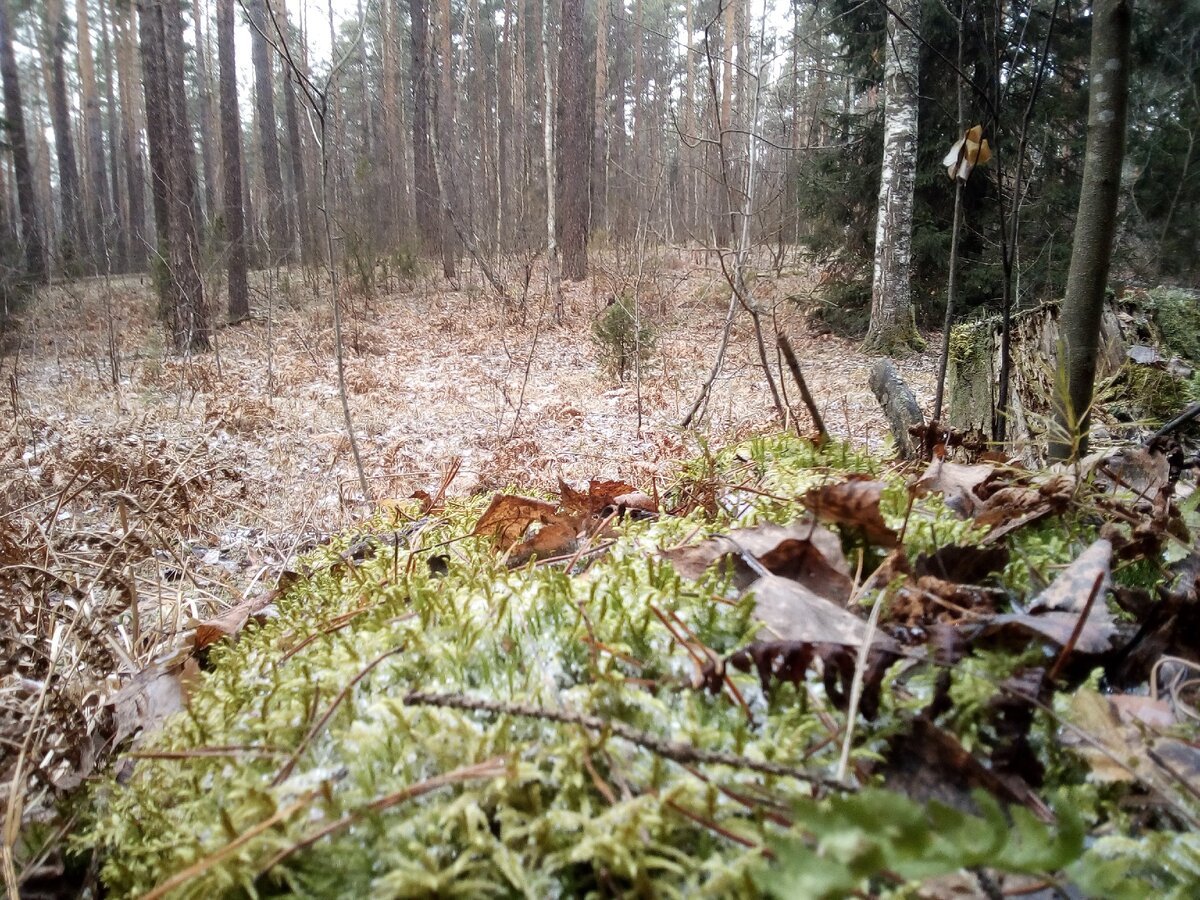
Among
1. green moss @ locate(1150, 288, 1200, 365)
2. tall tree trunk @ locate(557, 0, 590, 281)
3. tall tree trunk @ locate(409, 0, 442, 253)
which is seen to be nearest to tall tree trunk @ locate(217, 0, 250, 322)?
tall tree trunk @ locate(409, 0, 442, 253)

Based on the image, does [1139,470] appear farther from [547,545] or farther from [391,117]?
[391,117]

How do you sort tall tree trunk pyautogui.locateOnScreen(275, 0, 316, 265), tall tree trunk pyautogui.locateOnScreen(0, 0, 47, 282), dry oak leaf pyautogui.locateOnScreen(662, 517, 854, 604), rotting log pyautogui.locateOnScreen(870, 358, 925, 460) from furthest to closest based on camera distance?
tall tree trunk pyautogui.locateOnScreen(275, 0, 316, 265) → tall tree trunk pyautogui.locateOnScreen(0, 0, 47, 282) → rotting log pyautogui.locateOnScreen(870, 358, 925, 460) → dry oak leaf pyautogui.locateOnScreen(662, 517, 854, 604)

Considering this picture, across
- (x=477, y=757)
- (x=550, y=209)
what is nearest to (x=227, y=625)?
(x=477, y=757)

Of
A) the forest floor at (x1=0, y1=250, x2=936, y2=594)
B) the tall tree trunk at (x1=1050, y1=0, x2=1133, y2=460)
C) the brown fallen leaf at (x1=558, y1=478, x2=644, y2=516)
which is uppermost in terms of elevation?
the tall tree trunk at (x1=1050, y1=0, x2=1133, y2=460)

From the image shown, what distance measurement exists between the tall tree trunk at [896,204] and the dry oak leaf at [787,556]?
8095 millimetres

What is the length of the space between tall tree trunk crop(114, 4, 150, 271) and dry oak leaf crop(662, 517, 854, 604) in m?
24.3

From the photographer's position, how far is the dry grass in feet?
5.17

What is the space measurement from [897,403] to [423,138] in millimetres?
17340

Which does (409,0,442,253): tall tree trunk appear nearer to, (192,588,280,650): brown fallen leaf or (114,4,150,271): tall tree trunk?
(114,4,150,271): tall tree trunk

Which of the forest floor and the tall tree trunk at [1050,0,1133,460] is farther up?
the tall tree trunk at [1050,0,1133,460]

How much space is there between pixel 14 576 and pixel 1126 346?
4.68m

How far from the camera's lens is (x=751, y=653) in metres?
0.72

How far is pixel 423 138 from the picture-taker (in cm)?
1686

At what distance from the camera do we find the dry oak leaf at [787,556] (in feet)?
2.98
